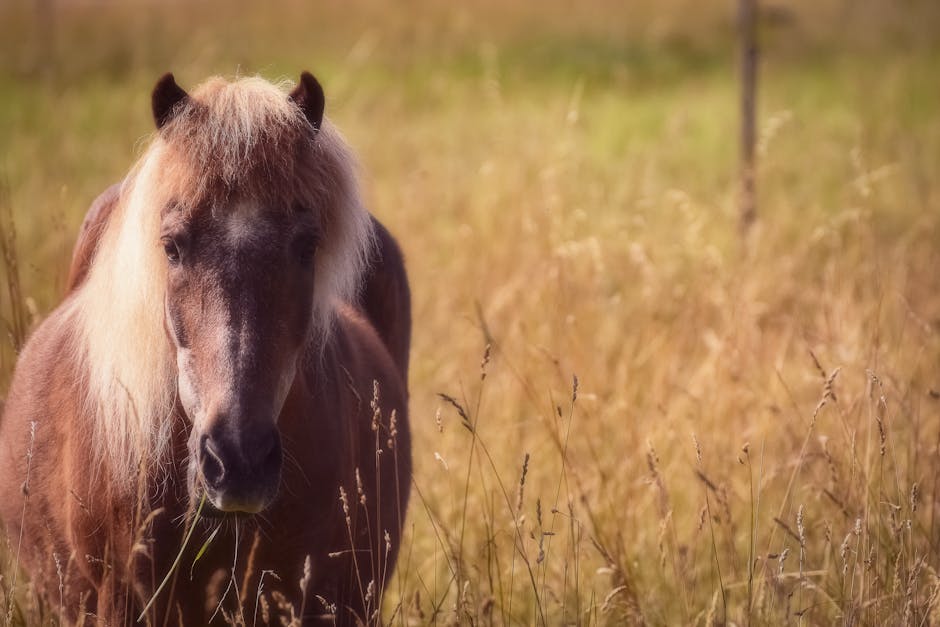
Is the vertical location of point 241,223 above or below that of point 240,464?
above

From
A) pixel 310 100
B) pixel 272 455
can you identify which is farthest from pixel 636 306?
pixel 272 455

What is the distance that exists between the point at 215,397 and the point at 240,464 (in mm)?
143

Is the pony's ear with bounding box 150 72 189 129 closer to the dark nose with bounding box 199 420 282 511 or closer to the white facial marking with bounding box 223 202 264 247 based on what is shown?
the white facial marking with bounding box 223 202 264 247

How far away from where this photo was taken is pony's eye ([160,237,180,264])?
1979 millimetres

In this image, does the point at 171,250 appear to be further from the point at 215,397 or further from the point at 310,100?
the point at 310,100

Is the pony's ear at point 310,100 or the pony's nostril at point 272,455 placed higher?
the pony's ear at point 310,100

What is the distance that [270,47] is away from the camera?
55.7 ft

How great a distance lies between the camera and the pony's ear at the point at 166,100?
6.78ft

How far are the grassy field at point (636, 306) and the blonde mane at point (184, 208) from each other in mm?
424

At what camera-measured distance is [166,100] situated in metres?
2.11

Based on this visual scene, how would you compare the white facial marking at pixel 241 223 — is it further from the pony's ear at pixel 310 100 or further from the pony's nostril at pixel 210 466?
the pony's nostril at pixel 210 466

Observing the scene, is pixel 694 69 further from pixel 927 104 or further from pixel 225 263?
pixel 225 263

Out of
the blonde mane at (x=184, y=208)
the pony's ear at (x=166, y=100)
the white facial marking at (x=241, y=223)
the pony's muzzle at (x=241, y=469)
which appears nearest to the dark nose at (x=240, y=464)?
the pony's muzzle at (x=241, y=469)

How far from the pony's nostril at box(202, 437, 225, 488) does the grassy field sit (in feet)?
1.78
